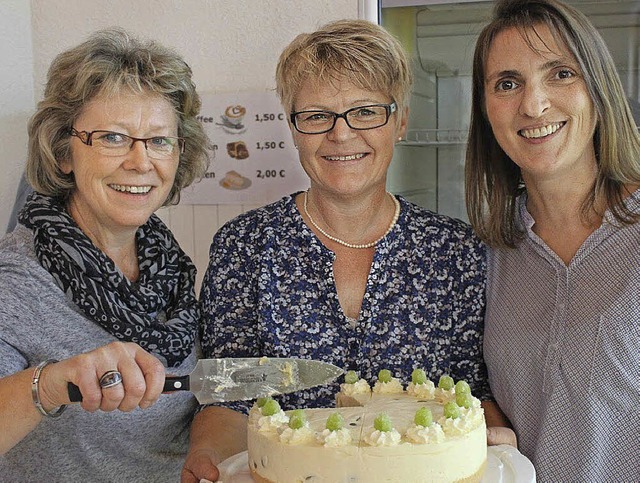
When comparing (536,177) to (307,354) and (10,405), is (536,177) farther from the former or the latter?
(10,405)

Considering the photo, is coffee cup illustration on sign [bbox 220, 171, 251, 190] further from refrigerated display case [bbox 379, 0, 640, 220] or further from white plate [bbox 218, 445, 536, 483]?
white plate [bbox 218, 445, 536, 483]

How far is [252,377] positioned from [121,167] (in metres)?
0.46

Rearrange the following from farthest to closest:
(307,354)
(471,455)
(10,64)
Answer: (10,64)
(307,354)
(471,455)

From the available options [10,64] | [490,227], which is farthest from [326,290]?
[10,64]

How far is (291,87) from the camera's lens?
4.76ft

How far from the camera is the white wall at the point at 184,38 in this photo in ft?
6.76

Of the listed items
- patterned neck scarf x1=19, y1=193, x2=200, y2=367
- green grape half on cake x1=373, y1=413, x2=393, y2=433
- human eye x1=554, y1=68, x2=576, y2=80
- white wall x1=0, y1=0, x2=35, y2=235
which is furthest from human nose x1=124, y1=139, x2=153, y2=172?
white wall x1=0, y1=0, x2=35, y2=235

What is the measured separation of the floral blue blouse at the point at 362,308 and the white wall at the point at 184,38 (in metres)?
0.68

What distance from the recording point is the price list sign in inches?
83.0

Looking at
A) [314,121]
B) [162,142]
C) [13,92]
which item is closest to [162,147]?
[162,142]

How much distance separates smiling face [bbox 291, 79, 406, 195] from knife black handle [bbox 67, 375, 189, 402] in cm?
50

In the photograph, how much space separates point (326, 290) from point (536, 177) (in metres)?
0.45

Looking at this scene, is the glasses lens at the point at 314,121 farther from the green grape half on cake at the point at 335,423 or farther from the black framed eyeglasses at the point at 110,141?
the green grape half on cake at the point at 335,423

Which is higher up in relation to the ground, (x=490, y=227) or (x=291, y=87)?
(x=291, y=87)
